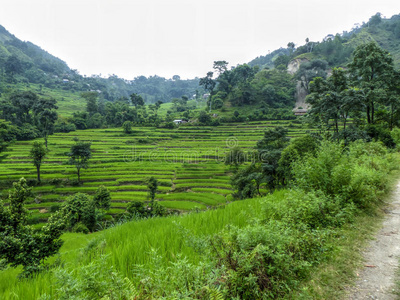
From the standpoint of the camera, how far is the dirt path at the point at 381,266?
2.46 metres

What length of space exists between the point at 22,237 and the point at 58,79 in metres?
146

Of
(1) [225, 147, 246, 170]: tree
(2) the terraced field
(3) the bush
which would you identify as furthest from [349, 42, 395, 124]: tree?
(3) the bush

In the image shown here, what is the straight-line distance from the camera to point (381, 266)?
9.86 feet

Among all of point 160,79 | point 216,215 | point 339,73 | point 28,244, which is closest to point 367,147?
point 339,73

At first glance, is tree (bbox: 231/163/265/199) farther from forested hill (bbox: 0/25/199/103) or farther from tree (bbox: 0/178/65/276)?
forested hill (bbox: 0/25/199/103)

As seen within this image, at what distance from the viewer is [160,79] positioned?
621ft

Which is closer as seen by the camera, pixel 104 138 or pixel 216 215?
pixel 216 215

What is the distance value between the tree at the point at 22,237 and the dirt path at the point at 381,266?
21.0ft

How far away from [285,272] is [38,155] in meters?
38.0

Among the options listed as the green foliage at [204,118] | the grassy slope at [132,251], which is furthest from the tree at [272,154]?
the green foliage at [204,118]

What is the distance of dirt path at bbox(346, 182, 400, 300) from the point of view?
2455mm

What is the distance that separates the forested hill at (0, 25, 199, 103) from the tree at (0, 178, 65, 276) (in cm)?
9857

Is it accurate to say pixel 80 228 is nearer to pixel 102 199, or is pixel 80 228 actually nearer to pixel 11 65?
pixel 102 199

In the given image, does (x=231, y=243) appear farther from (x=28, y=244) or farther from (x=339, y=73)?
(x=339, y=73)
